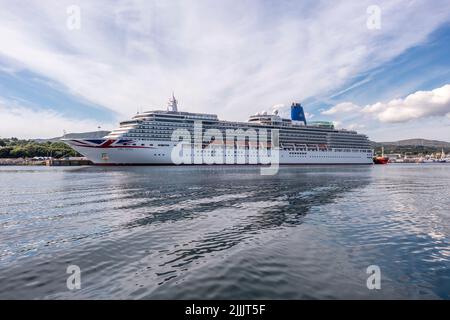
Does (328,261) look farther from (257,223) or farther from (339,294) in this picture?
(257,223)

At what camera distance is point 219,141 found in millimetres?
97688

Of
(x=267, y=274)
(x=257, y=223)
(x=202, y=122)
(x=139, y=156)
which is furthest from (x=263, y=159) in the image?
(x=267, y=274)

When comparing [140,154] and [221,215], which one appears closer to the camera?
[221,215]

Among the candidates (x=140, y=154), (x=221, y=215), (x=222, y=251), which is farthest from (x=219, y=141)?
(x=222, y=251)

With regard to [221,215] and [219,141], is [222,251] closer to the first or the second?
[221,215]

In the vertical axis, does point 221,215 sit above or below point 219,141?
below

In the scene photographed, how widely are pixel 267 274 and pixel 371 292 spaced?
308cm

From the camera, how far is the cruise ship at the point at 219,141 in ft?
271

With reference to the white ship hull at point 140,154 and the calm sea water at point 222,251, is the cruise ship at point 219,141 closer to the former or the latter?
the white ship hull at point 140,154

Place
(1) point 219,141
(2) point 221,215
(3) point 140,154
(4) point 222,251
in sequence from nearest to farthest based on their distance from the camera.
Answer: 1. (4) point 222,251
2. (2) point 221,215
3. (3) point 140,154
4. (1) point 219,141

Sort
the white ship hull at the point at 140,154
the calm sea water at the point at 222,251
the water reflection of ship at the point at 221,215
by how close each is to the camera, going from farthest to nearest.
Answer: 1. the white ship hull at the point at 140,154
2. the water reflection of ship at the point at 221,215
3. the calm sea water at the point at 222,251

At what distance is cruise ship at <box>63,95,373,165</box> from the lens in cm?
8275

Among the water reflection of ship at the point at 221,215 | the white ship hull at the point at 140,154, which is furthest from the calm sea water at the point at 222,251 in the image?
the white ship hull at the point at 140,154
